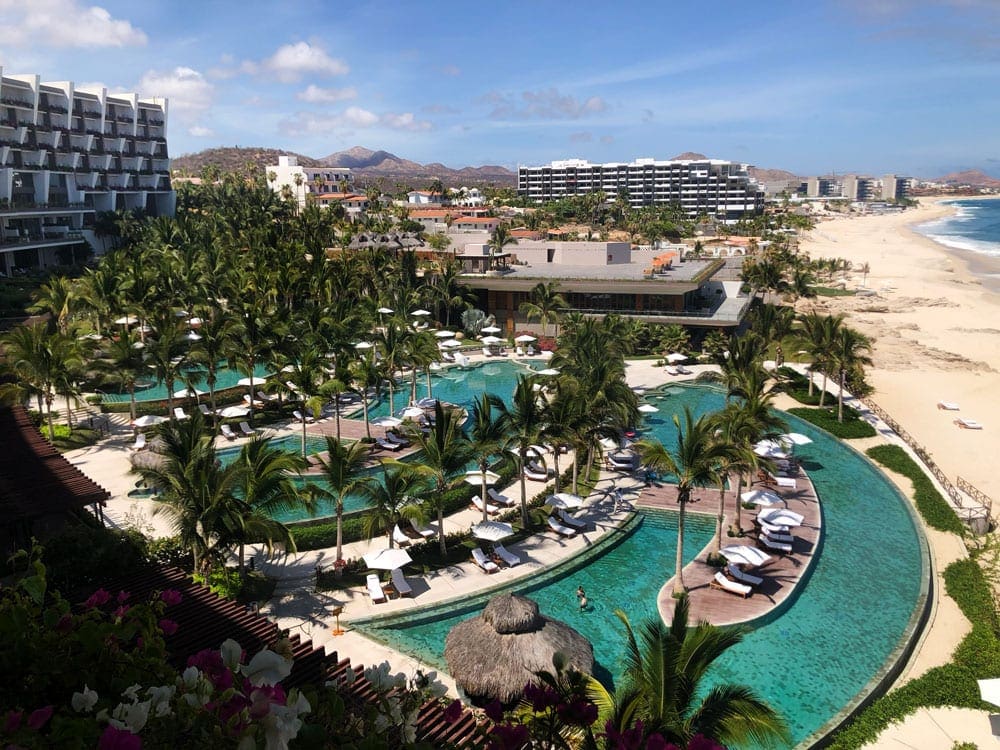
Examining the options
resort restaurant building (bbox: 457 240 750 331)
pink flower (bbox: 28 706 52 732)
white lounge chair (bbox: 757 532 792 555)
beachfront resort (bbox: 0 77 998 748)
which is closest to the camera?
pink flower (bbox: 28 706 52 732)

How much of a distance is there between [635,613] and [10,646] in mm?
17305

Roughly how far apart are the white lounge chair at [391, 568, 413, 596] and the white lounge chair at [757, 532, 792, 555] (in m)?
11.9

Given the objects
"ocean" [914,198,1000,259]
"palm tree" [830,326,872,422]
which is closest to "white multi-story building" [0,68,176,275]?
"palm tree" [830,326,872,422]

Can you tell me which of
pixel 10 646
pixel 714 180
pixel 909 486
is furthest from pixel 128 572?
pixel 714 180

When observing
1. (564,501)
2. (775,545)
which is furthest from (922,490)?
(564,501)

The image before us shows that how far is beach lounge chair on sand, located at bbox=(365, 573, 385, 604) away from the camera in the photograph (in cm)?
2000

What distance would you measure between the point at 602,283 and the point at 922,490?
98.4 ft

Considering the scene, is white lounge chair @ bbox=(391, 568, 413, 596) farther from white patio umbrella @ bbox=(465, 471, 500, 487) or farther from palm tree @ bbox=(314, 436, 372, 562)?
white patio umbrella @ bbox=(465, 471, 500, 487)

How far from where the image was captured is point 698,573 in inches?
873

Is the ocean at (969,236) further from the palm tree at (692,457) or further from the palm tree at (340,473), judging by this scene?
the palm tree at (340,473)

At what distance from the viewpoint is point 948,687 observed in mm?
16625

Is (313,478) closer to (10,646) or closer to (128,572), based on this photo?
(128,572)

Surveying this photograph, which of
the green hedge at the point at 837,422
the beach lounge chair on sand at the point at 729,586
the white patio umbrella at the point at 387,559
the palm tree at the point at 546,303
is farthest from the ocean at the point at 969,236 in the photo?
the white patio umbrella at the point at 387,559

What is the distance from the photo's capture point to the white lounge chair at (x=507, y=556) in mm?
22328
